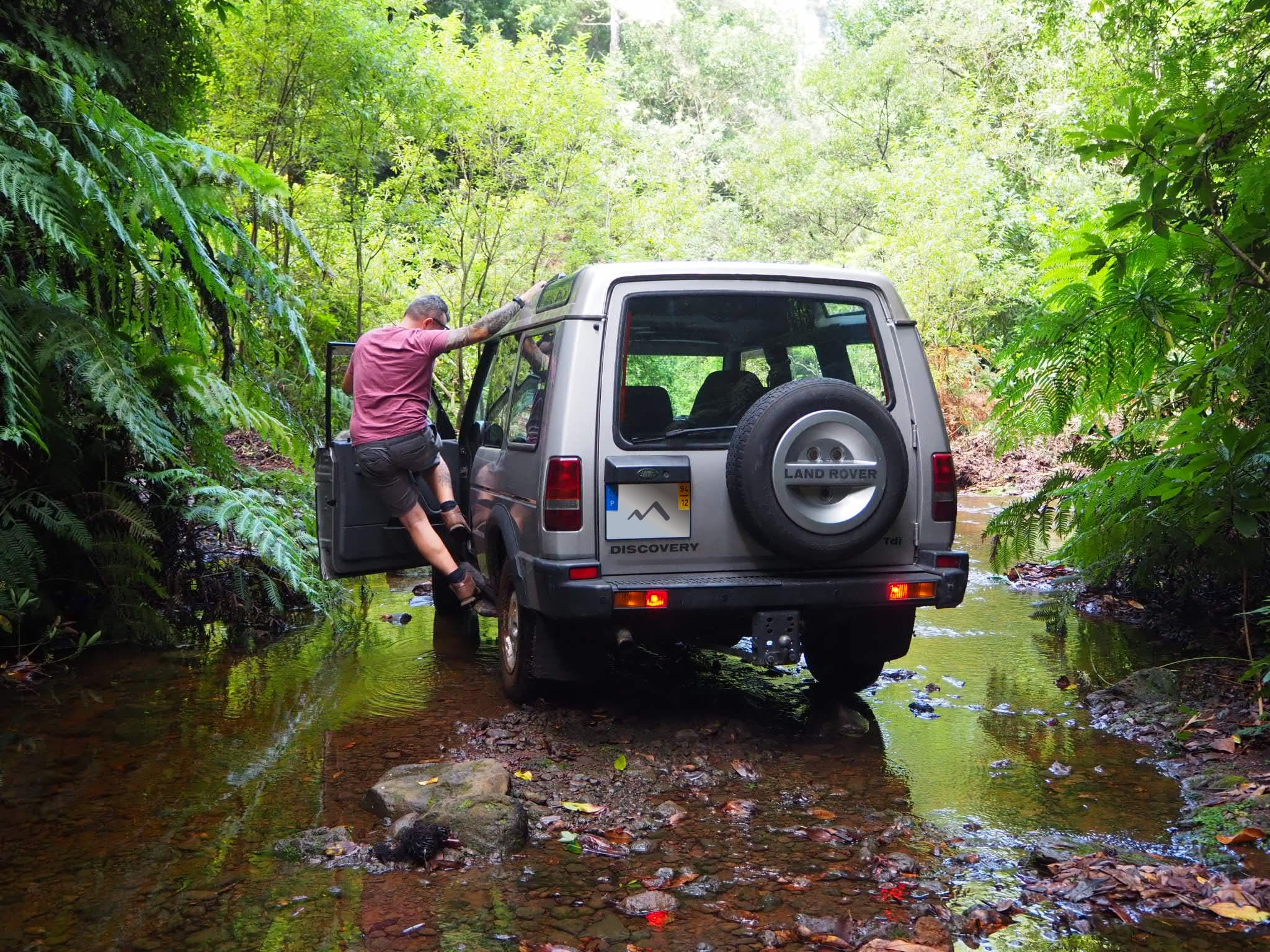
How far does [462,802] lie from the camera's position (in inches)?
152

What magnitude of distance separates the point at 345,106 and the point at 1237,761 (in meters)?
11.6

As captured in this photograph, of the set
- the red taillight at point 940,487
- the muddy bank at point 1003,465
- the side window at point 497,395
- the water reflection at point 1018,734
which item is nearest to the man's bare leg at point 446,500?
the side window at point 497,395

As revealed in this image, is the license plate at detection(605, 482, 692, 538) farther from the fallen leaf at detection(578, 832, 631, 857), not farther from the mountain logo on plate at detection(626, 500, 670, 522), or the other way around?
the fallen leaf at detection(578, 832, 631, 857)

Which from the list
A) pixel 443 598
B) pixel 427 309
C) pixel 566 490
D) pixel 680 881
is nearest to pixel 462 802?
pixel 680 881

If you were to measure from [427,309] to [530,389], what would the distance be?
1247mm

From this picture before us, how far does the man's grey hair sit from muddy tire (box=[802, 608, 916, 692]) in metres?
2.76

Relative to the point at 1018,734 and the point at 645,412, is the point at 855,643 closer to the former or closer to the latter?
the point at 1018,734

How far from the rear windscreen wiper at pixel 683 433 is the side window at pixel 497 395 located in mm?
1137

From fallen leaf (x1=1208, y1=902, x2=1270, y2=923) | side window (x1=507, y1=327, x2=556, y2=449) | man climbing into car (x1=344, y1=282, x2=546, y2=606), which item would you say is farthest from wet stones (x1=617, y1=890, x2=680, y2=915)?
man climbing into car (x1=344, y1=282, x2=546, y2=606)

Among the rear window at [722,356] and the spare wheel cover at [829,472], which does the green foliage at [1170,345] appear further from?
the spare wheel cover at [829,472]

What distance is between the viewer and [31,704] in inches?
215

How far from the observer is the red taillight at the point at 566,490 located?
455 centimetres

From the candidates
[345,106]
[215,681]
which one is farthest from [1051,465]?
[215,681]

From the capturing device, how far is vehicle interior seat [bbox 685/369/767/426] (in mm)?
5008
